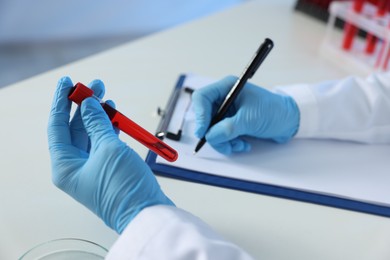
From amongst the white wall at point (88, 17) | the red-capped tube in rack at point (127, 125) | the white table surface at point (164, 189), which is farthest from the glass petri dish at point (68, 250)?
the white wall at point (88, 17)

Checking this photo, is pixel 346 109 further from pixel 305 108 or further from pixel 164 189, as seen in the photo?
pixel 164 189

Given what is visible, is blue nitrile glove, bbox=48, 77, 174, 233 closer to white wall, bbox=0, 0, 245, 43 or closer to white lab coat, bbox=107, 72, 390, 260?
white lab coat, bbox=107, 72, 390, 260

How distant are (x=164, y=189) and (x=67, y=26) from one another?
5.70 feet

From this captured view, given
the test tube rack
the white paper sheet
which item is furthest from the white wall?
the white paper sheet

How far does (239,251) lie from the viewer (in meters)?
0.49

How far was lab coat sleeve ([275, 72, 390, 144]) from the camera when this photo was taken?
820 mm

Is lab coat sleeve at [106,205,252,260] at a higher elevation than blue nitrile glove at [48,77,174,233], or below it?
below

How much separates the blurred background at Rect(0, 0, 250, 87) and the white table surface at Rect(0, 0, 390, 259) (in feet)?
3.74

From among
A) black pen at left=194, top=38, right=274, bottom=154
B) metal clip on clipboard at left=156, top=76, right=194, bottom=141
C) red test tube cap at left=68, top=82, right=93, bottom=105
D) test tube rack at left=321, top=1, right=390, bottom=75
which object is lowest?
metal clip on clipboard at left=156, top=76, right=194, bottom=141

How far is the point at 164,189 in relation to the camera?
653 mm

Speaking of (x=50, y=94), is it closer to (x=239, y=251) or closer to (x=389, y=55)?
(x=239, y=251)

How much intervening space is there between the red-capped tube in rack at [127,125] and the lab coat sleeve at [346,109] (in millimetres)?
321

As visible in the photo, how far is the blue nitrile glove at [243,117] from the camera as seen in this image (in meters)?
0.73

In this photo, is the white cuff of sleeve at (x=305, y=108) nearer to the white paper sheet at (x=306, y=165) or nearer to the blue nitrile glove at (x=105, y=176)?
the white paper sheet at (x=306, y=165)
